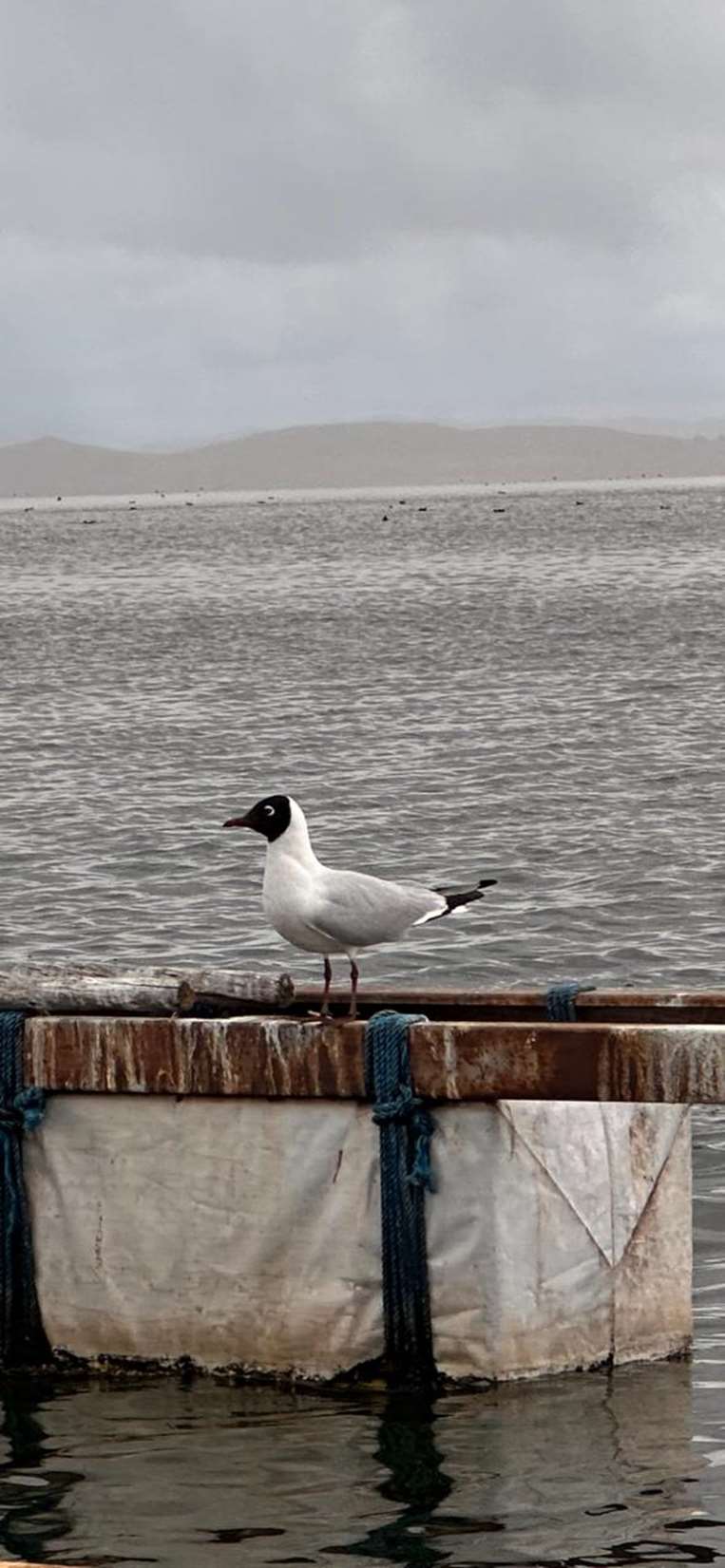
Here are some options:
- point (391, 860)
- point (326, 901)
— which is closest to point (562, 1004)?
point (326, 901)

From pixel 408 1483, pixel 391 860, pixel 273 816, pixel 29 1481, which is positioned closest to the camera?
pixel 408 1483

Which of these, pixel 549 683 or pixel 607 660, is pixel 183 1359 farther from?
pixel 607 660

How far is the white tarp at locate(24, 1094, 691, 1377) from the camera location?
32.0ft

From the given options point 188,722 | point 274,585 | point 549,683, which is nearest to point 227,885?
point 188,722

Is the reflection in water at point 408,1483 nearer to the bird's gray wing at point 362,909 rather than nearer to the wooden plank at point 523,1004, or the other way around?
the wooden plank at point 523,1004

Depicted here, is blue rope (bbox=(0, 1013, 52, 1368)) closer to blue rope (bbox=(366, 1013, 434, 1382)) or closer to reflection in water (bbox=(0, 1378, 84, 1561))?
reflection in water (bbox=(0, 1378, 84, 1561))

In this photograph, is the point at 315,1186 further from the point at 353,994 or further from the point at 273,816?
the point at 273,816

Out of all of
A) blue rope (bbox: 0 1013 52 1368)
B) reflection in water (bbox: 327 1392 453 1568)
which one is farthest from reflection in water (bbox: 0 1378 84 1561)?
reflection in water (bbox: 327 1392 453 1568)

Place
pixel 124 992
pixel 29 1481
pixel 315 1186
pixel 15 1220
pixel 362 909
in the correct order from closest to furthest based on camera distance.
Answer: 1. pixel 29 1481
2. pixel 315 1186
3. pixel 15 1220
4. pixel 124 992
5. pixel 362 909

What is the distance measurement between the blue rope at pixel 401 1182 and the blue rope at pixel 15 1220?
4.79 feet

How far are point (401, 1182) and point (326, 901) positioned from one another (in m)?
1.43

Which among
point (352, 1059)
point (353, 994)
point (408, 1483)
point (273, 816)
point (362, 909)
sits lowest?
point (408, 1483)

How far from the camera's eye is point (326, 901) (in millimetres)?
10641

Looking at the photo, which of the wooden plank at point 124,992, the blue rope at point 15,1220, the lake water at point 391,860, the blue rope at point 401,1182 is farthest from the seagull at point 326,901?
the lake water at point 391,860
